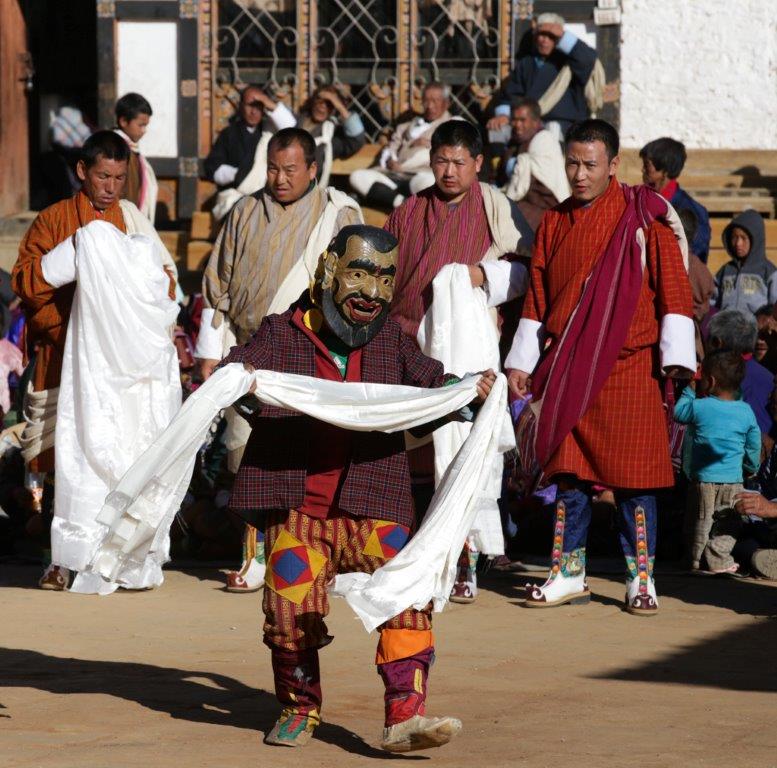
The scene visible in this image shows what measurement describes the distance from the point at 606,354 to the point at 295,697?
2723 mm

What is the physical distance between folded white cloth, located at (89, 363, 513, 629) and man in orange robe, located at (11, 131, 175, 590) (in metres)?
2.88

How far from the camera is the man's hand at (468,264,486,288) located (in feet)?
24.6

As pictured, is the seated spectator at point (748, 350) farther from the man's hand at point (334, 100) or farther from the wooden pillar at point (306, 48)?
the wooden pillar at point (306, 48)

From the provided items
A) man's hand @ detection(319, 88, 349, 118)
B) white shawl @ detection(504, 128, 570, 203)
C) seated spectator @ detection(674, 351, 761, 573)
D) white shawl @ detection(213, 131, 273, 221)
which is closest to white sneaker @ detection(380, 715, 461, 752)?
seated spectator @ detection(674, 351, 761, 573)

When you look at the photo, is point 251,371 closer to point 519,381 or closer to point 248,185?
point 519,381

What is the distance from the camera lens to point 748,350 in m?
8.78

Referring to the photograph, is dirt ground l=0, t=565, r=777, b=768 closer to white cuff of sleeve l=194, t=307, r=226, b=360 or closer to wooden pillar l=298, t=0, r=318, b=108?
white cuff of sleeve l=194, t=307, r=226, b=360

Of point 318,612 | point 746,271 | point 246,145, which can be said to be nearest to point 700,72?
point 246,145

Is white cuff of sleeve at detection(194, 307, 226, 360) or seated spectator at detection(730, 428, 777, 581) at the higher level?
white cuff of sleeve at detection(194, 307, 226, 360)

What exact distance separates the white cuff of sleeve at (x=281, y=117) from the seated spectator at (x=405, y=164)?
617 millimetres

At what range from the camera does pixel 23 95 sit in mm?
14508

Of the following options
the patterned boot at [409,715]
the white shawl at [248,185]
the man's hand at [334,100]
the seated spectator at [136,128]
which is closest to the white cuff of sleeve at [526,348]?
the patterned boot at [409,715]

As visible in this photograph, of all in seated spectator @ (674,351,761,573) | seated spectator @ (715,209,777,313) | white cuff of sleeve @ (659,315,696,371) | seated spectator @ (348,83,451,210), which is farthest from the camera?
seated spectator @ (348,83,451,210)

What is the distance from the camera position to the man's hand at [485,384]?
17.1ft
